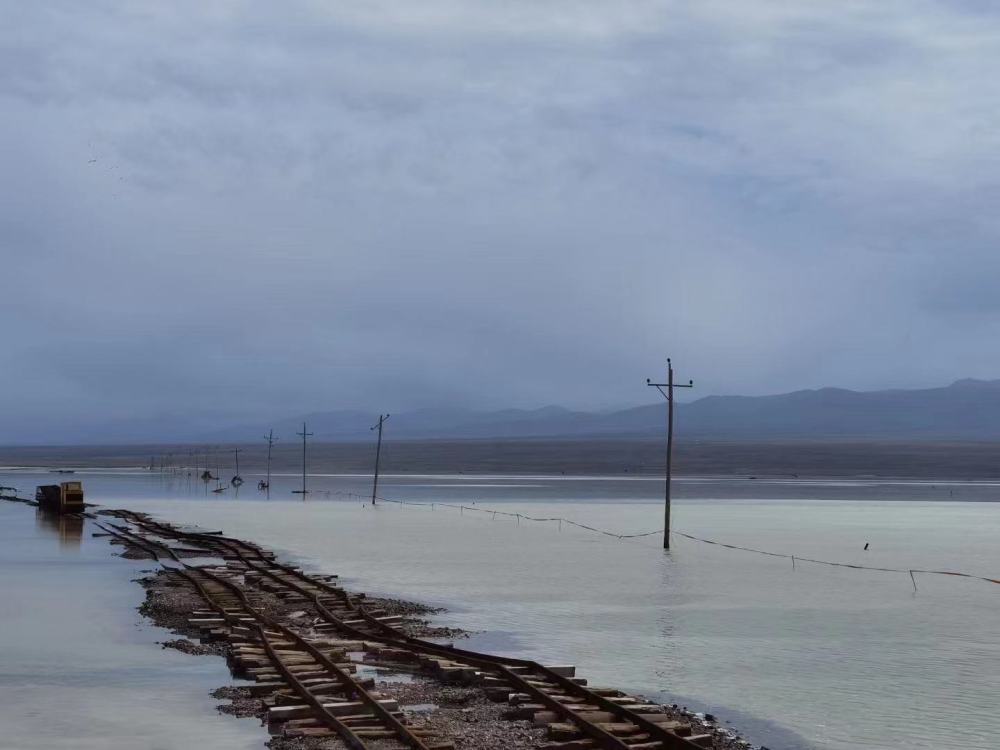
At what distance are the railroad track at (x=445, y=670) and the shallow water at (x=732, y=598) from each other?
1950 millimetres

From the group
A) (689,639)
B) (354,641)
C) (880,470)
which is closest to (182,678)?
(354,641)

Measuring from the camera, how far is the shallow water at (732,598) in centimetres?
2072

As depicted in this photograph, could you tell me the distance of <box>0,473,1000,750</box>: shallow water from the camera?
2072cm

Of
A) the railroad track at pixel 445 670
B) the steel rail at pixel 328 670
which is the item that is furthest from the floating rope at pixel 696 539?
the steel rail at pixel 328 670

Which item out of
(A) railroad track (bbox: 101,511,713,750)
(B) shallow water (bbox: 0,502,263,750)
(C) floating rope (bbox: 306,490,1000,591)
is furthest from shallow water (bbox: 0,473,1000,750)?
(B) shallow water (bbox: 0,502,263,750)

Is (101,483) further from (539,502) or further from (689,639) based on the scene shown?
(689,639)

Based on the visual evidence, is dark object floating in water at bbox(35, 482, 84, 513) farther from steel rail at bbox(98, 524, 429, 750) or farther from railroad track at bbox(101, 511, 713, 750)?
steel rail at bbox(98, 524, 429, 750)

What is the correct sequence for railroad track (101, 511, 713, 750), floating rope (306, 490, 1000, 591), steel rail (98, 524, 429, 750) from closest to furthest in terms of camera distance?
1. steel rail (98, 524, 429, 750)
2. railroad track (101, 511, 713, 750)
3. floating rope (306, 490, 1000, 591)

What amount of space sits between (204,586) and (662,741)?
22.5 metres

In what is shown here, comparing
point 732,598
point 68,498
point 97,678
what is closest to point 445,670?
point 97,678

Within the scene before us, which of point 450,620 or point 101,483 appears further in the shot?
point 101,483

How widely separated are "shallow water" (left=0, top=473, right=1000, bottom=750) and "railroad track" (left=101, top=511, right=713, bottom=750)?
6.40 feet

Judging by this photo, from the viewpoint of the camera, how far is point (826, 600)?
3562 centimetres

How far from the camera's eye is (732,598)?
118 ft
